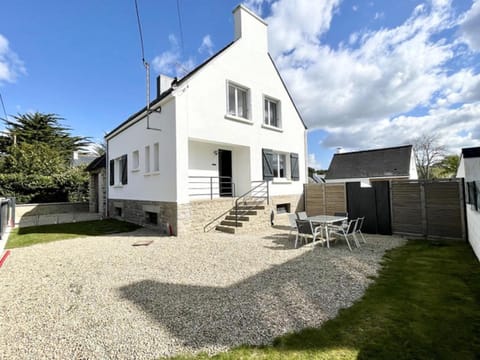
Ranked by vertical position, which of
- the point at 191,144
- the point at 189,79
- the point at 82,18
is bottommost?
the point at 191,144

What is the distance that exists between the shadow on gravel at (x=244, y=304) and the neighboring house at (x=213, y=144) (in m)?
4.98

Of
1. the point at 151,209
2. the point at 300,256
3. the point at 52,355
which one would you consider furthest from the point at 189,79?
the point at 52,355

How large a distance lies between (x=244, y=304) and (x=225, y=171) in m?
9.22

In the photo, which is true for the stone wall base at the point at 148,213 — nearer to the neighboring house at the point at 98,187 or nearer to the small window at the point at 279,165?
A: the neighboring house at the point at 98,187

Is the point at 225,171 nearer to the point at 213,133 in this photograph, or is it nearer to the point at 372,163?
the point at 213,133

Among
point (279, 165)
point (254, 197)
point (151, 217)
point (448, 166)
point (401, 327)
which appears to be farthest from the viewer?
point (448, 166)

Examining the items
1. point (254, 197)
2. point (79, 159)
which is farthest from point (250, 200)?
point (79, 159)

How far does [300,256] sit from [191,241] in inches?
150

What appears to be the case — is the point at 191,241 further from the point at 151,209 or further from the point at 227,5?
the point at 227,5

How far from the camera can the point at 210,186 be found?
11547 mm

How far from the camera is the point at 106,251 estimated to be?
7020mm

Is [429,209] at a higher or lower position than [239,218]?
higher

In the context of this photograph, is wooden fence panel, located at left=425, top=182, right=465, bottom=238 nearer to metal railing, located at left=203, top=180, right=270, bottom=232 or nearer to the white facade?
metal railing, located at left=203, top=180, right=270, bottom=232

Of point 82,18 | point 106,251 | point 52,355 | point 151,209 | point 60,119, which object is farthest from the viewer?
point 60,119
